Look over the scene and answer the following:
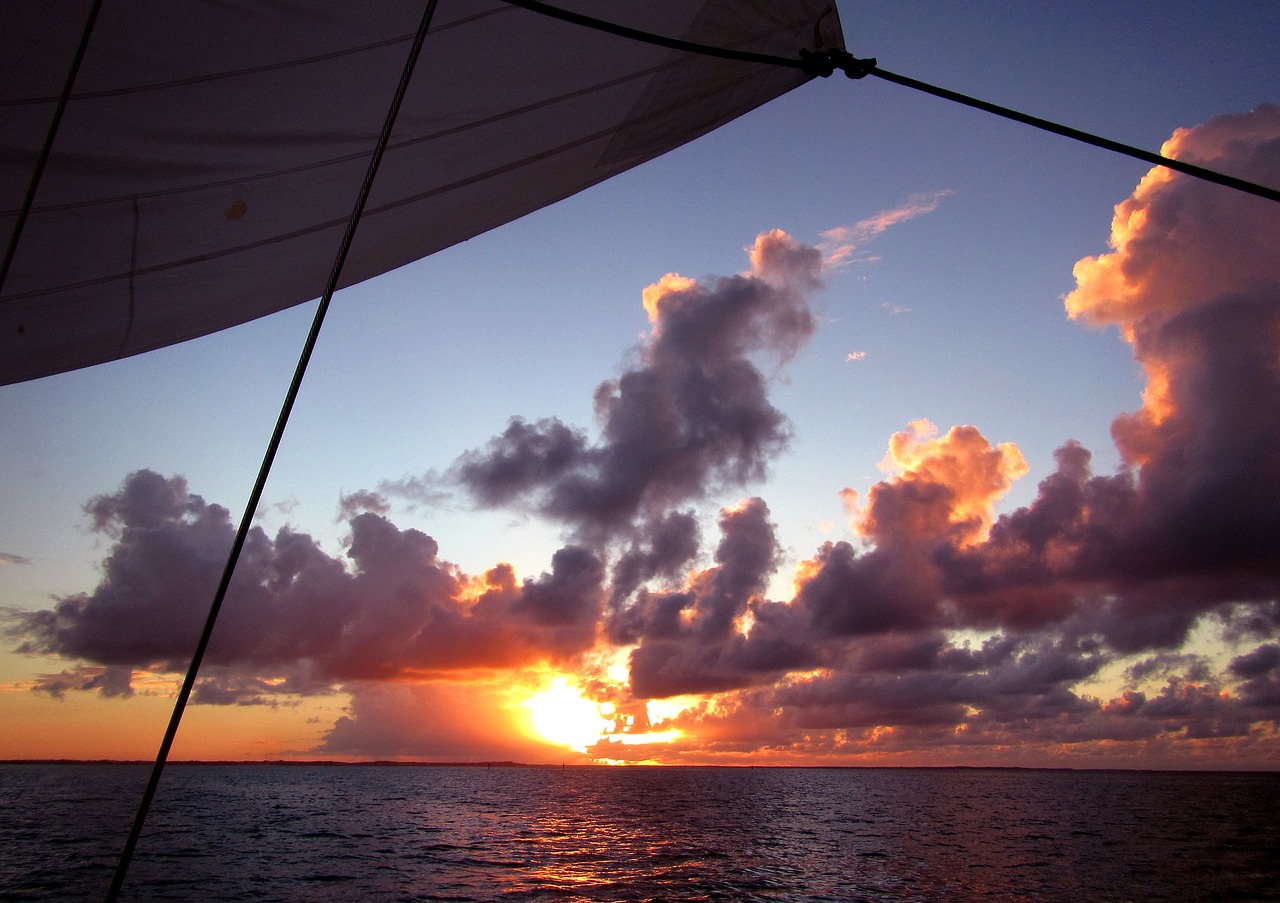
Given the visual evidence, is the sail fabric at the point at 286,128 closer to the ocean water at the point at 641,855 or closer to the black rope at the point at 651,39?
the black rope at the point at 651,39

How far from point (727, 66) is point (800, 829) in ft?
174

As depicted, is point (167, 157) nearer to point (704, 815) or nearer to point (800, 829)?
point (800, 829)

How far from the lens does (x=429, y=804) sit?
76.9m

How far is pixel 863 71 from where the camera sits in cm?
260

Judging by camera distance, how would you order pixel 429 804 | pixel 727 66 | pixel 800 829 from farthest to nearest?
1. pixel 429 804
2. pixel 800 829
3. pixel 727 66

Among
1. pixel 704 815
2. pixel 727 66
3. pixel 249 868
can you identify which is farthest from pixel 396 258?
pixel 704 815

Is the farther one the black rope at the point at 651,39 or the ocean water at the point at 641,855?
the ocean water at the point at 641,855

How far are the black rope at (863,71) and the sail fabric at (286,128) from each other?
0.24 feet

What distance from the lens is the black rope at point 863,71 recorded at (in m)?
2.41

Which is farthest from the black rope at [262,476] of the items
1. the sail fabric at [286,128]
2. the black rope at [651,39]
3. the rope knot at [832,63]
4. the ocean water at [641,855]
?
the ocean water at [641,855]

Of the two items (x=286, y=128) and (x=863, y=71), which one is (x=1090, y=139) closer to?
(x=863, y=71)

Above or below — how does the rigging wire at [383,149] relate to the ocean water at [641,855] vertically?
above

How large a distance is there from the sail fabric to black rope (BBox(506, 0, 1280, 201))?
0.07 m

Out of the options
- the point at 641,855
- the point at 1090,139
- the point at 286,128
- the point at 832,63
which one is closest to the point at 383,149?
the point at 286,128
